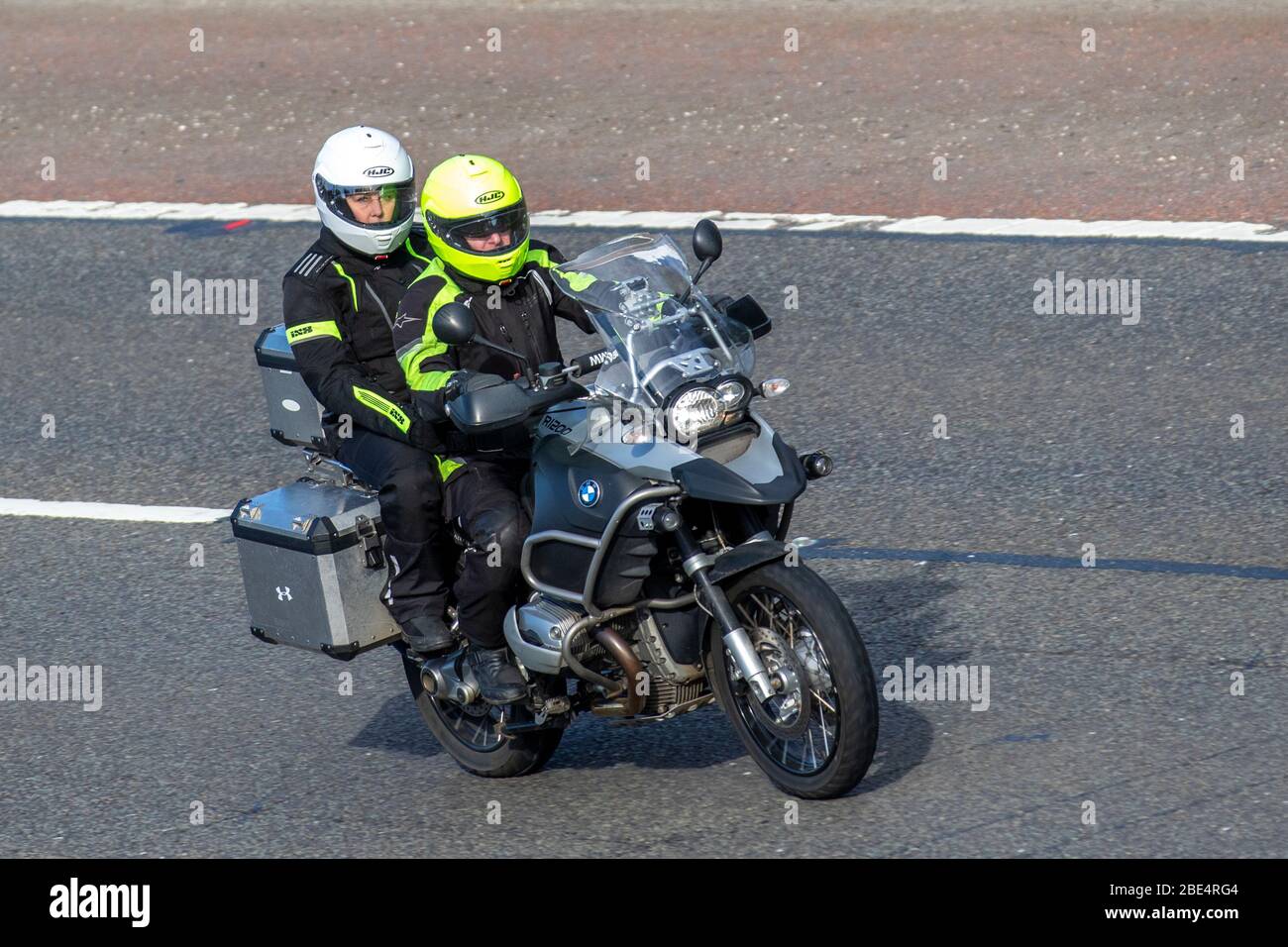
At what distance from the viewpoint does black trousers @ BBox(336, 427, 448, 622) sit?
5.86m

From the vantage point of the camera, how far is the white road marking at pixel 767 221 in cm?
1122

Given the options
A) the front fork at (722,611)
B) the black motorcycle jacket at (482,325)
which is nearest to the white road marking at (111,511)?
the black motorcycle jacket at (482,325)

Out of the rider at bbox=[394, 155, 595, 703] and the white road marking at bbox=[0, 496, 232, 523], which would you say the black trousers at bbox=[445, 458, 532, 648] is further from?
the white road marking at bbox=[0, 496, 232, 523]

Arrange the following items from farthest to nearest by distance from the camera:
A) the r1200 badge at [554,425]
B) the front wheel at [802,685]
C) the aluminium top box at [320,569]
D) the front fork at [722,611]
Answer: the aluminium top box at [320,569] < the r1200 badge at [554,425] < the front fork at [722,611] < the front wheel at [802,685]

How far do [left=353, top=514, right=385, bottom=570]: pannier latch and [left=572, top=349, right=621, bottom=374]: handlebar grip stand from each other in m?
1.00

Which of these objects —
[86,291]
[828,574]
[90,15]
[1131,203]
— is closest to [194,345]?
[86,291]

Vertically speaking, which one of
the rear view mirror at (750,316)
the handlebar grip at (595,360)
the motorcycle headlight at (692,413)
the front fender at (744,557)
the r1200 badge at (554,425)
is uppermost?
the rear view mirror at (750,316)

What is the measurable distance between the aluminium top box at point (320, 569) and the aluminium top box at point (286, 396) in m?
0.38

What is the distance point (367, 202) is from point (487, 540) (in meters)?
1.27

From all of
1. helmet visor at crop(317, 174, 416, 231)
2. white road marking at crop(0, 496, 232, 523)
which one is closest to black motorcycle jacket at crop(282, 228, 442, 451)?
helmet visor at crop(317, 174, 416, 231)

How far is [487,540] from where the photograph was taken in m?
5.79

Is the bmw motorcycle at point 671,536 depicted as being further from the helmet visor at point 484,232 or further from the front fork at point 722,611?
the helmet visor at point 484,232

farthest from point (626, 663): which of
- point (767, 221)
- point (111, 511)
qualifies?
point (767, 221)

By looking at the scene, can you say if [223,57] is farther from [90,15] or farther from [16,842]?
[16,842]
